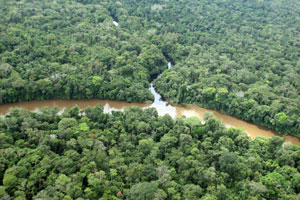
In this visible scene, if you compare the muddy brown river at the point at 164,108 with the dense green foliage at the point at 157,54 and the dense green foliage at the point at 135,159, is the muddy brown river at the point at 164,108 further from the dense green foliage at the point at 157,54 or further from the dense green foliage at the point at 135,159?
the dense green foliage at the point at 135,159

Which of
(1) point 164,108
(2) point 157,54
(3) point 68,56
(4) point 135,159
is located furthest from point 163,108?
(3) point 68,56

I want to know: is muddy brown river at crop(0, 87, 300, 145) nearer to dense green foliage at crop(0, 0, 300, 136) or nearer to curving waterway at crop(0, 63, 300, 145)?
curving waterway at crop(0, 63, 300, 145)

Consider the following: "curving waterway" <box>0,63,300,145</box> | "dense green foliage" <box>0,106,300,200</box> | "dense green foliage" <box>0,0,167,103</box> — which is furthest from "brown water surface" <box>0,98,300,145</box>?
"dense green foliage" <box>0,106,300,200</box>

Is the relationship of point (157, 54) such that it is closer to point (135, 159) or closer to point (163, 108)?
point (163, 108)

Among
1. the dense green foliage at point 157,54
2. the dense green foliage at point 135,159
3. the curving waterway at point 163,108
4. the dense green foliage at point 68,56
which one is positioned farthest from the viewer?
the dense green foliage at point 157,54

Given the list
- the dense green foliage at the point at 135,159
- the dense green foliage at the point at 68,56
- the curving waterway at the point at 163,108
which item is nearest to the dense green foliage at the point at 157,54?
the dense green foliage at the point at 68,56

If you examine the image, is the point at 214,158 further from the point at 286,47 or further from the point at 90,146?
the point at 286,47

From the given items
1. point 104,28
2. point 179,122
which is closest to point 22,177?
point 179,122

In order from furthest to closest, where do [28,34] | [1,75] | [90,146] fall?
[28,34] < [1,75] < [90,146]
